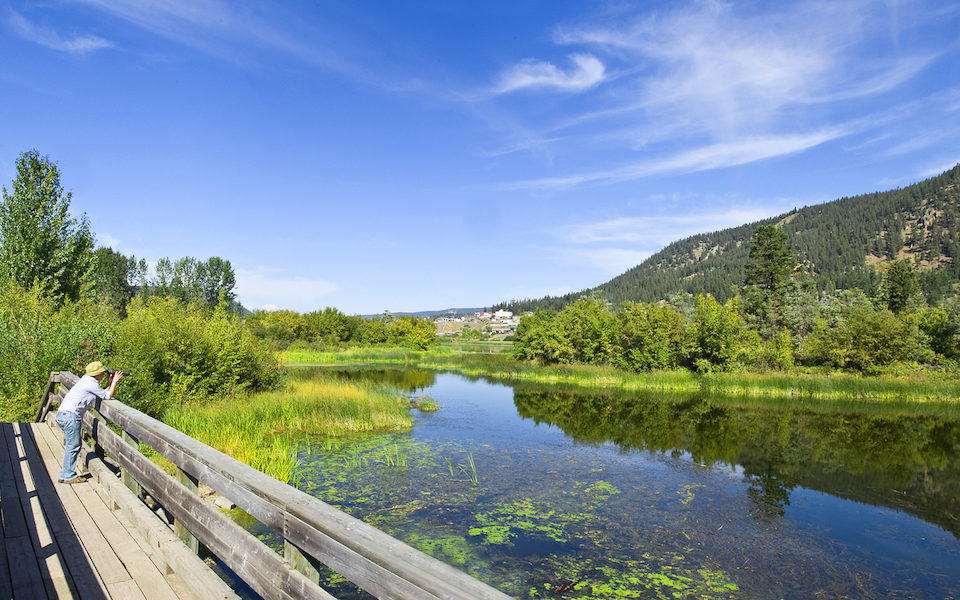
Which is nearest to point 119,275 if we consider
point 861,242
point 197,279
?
point 197,279

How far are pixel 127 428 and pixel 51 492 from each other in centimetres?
121

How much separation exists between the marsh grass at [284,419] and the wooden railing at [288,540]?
6.66 metres

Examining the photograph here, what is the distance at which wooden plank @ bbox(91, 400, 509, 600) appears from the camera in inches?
67.4

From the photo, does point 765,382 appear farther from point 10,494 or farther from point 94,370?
point 10,494

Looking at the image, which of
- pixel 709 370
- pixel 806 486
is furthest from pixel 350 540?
pixel 709 370

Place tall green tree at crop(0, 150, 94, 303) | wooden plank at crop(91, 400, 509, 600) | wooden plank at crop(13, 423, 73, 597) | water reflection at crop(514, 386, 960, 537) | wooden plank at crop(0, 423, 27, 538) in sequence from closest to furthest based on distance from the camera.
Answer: wooden plank at crop(91, 400, 509, 600)
wooden plank at crop(13, 423, 73, 597)
wooden plank at crop(0, 423, 27, 538)
water reflection at crop(514, 386, 960, 537)
tall green tree at crop(0, 150, 94, 303)

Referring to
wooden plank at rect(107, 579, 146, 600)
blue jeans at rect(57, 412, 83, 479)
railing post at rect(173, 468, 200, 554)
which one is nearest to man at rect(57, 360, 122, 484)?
blue jeans at rect(57, 412, 83, 479)

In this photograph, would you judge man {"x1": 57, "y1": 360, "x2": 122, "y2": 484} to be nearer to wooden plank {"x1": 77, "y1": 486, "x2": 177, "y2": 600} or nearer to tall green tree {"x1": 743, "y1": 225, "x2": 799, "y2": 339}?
wooden plank {"x1": 77, "y1": 486, "x2": 177, "y2": 600}

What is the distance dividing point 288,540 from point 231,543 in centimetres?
62

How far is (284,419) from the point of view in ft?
Answer: 48.0

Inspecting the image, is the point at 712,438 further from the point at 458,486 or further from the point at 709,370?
the point at 709,370

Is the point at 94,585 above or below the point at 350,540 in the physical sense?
below

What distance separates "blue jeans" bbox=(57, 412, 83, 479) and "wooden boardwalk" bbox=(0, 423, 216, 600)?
0.45 feet

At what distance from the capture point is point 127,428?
4758 mm
